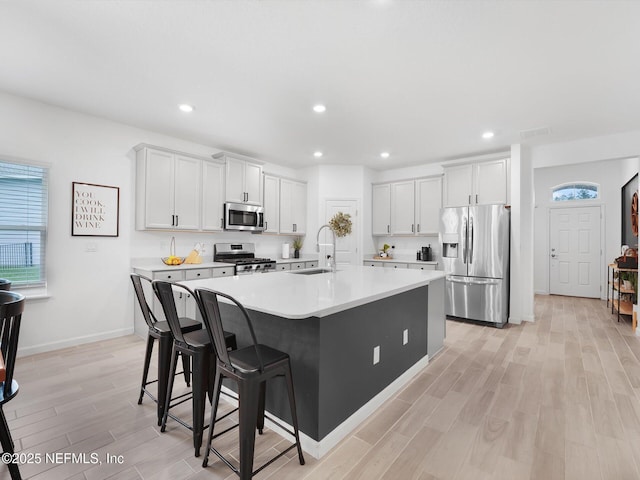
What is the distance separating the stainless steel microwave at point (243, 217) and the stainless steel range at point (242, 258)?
0.42 meters

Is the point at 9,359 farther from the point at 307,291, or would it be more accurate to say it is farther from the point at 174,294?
the point at 174,294

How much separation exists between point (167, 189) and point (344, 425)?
12.0 feet

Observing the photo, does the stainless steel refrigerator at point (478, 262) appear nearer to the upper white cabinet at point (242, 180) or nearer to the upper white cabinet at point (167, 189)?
the upper white cabinet at point (242, 180)

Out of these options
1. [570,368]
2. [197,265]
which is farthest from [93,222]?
[570,368]

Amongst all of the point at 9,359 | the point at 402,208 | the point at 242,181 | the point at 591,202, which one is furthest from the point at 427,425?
the point at 591,202

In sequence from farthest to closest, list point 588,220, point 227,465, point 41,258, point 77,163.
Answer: point 588,220 < point 77,163 < point 41,258 < point 227,465

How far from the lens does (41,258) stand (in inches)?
142

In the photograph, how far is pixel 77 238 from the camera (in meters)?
Result: 3.85

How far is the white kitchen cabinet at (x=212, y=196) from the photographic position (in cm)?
477

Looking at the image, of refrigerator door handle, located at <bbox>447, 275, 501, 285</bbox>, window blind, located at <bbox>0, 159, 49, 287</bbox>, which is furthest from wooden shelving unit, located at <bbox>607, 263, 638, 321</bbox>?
window blind, located at <bbox>0, 159, 49, 287</bbox>

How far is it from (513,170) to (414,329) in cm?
333

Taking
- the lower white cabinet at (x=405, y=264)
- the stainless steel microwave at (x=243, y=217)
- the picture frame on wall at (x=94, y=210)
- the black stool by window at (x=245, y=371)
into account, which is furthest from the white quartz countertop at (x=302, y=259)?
the black stool by window at (x=245, y=371)

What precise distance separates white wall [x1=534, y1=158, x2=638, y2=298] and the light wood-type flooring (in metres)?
4.28

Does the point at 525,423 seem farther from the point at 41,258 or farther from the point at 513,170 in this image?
the point at 41,258
